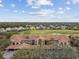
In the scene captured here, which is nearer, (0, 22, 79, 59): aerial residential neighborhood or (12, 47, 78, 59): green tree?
(12, 47, 78, 59): green tree

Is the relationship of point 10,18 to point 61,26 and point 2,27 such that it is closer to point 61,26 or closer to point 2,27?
point 2,27

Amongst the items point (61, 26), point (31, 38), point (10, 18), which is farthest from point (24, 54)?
point (61, 26)

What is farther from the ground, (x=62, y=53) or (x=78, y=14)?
(x=78, y=14)

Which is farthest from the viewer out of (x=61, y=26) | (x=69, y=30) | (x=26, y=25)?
(x=26, y=25)

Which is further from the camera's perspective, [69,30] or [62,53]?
[69,30]

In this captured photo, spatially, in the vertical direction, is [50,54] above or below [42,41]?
above

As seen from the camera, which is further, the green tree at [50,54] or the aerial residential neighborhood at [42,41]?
the aerial residential neighborhood at [42,41]

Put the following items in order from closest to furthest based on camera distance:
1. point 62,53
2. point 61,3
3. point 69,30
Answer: point 62,53 < point 61,3 < point 69,30

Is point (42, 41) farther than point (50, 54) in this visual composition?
Yes

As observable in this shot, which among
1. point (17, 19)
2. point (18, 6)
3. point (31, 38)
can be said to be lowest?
point (31, 38)

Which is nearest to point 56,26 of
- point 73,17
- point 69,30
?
point 69,30
